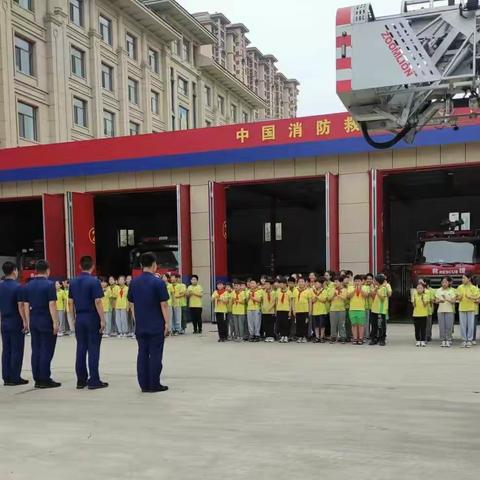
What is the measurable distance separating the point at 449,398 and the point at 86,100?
35.9m

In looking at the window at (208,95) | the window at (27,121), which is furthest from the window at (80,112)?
the window at (208,95)

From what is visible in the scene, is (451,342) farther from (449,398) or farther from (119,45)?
(119,45)

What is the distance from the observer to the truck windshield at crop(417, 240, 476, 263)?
15.3 metres

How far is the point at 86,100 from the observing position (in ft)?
124

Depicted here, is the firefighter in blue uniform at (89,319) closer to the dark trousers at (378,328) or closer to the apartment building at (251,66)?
the dark trousers at (378,328)

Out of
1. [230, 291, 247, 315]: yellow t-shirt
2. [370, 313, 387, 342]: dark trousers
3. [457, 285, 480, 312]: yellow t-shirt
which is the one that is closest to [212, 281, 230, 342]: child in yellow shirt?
[230, 291, 247, 315]: yellow t-shirt

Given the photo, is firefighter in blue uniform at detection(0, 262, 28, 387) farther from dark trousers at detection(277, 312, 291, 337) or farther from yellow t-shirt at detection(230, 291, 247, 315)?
dark trousers at detection(277, 312, 291, 337)

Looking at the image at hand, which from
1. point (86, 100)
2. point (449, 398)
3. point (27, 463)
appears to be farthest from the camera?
point (86, 100)

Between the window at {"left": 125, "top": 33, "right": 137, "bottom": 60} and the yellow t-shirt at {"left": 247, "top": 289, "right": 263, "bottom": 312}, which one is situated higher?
the window at {"left": 125, "top": 33, "right": 137, "bottom": 60}

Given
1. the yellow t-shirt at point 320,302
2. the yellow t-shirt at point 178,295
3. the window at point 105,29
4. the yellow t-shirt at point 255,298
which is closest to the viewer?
the yellow t-shirt at point 320,302

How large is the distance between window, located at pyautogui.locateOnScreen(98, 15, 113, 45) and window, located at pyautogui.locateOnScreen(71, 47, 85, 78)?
3.30m

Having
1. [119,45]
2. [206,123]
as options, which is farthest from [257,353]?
[206,123]

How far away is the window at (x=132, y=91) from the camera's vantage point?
1730 inches

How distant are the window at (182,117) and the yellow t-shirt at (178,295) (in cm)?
4038
